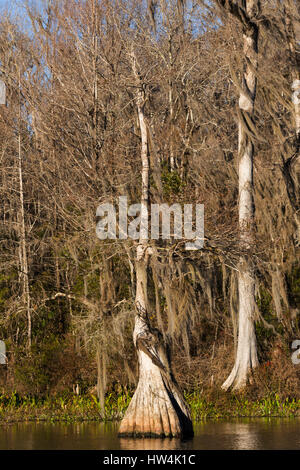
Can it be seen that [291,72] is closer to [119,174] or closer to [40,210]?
[119,174]

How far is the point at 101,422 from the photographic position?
1956cm

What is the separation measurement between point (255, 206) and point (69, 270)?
18.0ft

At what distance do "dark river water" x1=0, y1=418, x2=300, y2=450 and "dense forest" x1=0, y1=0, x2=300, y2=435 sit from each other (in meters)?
1.99

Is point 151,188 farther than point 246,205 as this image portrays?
No

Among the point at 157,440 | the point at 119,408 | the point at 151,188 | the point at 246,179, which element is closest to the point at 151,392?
the point at 157,440

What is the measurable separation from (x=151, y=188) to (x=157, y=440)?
647 cm

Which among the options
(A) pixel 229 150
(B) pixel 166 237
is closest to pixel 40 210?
(A) pixel 229 150

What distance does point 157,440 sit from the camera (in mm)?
14898

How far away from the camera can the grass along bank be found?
66.0 feet

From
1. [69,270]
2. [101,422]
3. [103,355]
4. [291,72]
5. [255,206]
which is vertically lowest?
[101,422]

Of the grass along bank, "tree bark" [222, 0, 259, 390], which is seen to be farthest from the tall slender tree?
the grass along bank

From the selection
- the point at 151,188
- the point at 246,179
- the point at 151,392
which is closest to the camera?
the point at 151,392

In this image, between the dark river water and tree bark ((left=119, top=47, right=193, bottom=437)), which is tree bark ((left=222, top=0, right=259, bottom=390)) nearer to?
the dark river water

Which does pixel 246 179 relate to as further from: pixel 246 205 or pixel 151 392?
pixel 151 392
